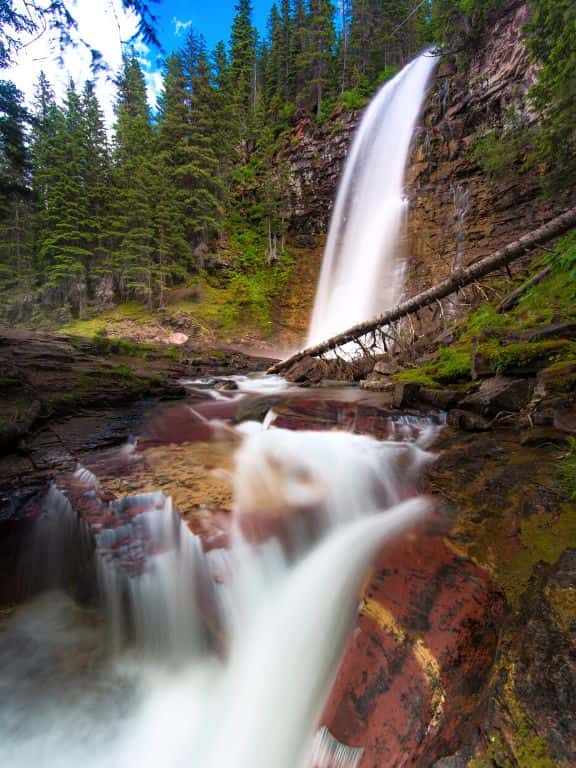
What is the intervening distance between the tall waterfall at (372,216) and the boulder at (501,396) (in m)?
11.1

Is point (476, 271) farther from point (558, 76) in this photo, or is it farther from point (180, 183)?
point (180, 183)

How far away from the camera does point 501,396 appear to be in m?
3.59

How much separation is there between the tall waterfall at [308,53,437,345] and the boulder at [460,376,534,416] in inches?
436

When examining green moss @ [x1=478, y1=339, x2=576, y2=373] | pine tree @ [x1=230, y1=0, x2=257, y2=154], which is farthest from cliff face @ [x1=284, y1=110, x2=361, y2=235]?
green moss @ [x1=478, y1=339, x2=576, y2=373]

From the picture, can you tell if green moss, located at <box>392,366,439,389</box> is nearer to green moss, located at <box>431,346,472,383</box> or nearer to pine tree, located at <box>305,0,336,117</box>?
green moss, located at <box>431,346,472,383</box>

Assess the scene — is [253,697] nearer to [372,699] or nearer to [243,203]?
[372,699]

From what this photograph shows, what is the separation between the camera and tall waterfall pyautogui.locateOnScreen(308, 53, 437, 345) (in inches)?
604

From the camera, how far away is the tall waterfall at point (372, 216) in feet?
50.4

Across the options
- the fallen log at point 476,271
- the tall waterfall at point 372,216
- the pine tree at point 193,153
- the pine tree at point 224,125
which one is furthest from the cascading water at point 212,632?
the pine tree at point 224,125

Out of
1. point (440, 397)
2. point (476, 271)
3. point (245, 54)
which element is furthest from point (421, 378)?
point (245, 54)

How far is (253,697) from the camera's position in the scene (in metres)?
2.12

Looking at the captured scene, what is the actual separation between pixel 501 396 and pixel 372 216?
1632 centimetres

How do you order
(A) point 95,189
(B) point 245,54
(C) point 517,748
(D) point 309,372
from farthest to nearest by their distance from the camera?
1. (B) point 245,54
2. (A) point 95,189
3. (D) point 309,372
4. (C) point 517,748

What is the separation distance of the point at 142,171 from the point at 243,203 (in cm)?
697
